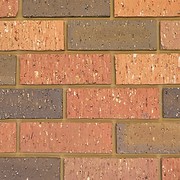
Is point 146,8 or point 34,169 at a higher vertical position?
point 146,8

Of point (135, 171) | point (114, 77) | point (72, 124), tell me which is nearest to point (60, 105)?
point (72, 124)

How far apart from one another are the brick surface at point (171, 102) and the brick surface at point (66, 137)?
7.0 inches

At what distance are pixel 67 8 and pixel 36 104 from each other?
12.1 inches

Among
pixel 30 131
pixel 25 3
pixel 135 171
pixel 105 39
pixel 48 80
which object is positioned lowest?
pixel 135 171

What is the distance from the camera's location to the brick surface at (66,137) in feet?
3.85

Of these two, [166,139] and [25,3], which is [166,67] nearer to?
[166,139]

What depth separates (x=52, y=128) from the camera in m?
1.18

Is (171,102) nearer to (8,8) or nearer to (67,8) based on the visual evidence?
(67,8)

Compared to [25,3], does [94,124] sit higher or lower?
lower

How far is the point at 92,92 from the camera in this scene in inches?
46.4

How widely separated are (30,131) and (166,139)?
409mm

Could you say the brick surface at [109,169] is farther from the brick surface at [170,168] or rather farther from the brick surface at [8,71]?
the brick surface at [8,71]

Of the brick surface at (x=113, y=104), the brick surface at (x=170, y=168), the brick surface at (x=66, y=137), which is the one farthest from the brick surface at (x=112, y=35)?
the brick surface at (x=170, y=168)

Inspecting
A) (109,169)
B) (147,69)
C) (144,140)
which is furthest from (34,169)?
(147,69)
